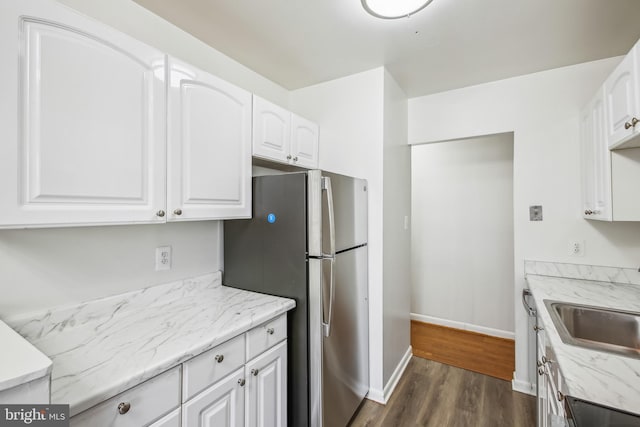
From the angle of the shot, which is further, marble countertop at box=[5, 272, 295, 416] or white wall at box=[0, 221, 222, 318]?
white wall at box=[0, 221, 222, 318]

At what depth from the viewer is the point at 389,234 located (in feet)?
7.67

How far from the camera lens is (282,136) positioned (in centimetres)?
200

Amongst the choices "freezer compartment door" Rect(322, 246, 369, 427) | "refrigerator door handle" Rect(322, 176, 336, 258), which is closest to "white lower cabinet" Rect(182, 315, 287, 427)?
"freezer compartment door" Rect(322, 246, 369, 427)

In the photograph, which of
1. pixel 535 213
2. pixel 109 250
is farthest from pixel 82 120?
pixel 535 213

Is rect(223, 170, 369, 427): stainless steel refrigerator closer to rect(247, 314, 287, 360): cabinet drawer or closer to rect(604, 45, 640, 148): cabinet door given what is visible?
rect(247, 314, 287, 360): cabinet drawer

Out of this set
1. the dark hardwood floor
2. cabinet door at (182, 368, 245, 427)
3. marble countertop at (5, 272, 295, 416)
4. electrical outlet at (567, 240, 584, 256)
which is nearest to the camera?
marble countertop at (5, 272, 295, 416)

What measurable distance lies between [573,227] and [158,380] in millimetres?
2705

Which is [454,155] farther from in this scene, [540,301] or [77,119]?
[77,119]

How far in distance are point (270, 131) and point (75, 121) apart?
1035 millimetres

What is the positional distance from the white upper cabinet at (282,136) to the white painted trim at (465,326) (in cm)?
248

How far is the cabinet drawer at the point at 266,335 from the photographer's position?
1.38 m

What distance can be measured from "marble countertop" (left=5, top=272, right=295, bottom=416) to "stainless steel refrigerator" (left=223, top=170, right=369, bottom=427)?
0.43ft

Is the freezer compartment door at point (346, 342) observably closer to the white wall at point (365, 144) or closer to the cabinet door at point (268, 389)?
the white wall at point (365, 144)

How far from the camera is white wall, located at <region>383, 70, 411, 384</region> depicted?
7.43 ft
